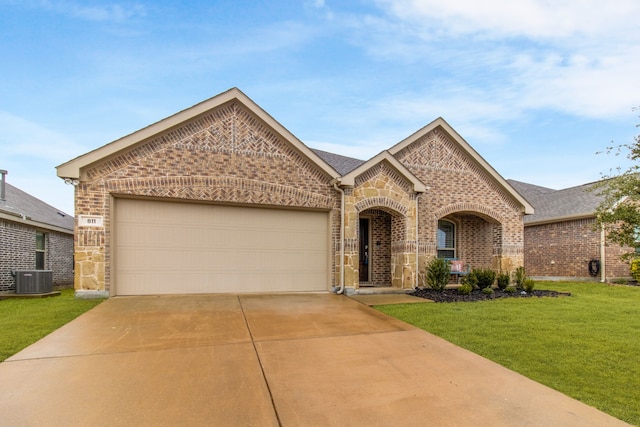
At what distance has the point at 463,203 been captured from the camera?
12367 millimetres

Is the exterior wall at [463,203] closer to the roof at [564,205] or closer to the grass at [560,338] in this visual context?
the grass at [560,338]

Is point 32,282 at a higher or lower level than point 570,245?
lower

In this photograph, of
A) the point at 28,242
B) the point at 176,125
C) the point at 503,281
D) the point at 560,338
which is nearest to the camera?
the point at 560,338

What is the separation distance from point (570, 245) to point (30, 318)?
1975 centimetres

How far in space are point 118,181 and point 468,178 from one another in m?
11.4

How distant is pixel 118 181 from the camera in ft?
28.1

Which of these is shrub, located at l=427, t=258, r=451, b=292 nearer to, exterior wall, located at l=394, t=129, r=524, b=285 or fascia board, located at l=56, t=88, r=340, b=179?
exterior wall, located at l=394, t=129, r=524, b=285

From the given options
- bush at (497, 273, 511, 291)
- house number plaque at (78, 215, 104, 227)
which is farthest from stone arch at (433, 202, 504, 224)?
house number plaque at (78, 215, 104, 227)

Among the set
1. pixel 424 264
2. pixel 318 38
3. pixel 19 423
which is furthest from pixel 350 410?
pixel 318 38

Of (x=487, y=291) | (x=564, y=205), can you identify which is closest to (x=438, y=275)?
(x=487, y=291)

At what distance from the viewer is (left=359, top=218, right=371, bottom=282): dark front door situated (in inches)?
487

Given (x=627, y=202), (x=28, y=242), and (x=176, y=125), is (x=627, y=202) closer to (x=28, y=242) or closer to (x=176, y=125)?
(x=176, y=125)

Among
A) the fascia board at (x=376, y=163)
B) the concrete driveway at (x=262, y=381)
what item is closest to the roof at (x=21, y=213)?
the concrete driveway at (x=262, y=381)

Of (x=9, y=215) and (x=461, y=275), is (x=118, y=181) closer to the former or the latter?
(x=9, y=215)
